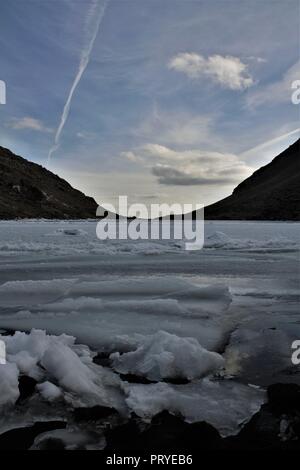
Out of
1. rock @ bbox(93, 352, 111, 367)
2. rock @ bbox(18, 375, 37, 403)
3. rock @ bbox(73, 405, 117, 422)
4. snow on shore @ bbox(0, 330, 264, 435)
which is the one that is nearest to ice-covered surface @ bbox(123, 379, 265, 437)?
snow on shore @ bbox(0, 330, 264, 435)

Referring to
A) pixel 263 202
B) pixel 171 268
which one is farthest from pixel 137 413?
pixel 263 202

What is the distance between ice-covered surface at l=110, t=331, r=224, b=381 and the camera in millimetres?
3918

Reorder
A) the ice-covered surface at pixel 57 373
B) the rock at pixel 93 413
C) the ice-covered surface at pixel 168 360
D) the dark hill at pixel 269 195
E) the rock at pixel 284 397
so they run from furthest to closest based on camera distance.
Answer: the dark hill at pixel 269 195
the ice-covered surface at pixel 168 360
the ice-covered surface at pixel 57 373
the rock at pixel 284 397
the rock at pixel 93 413

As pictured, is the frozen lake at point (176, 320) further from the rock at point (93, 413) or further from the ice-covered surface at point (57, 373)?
the rock at point (93, 413)

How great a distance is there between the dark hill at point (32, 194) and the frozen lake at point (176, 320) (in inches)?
4363

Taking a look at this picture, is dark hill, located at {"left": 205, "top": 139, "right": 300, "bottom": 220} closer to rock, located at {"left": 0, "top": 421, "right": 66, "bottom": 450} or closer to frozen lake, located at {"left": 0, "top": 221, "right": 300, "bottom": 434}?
frozen lake, located at {"left": 0, "top": 221, "right": 300, "bottom": 434}

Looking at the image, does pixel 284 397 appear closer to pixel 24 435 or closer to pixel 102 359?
pixel 102 359

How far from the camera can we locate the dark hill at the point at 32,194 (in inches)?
5089

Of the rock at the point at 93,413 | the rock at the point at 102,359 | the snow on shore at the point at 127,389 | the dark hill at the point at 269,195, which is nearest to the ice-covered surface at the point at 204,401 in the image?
the snow on shore at the point at 127,389

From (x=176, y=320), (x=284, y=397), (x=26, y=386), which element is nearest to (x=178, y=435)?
(x=284, y=397)

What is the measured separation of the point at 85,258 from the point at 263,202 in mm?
136053

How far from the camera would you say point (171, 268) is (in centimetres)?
1217
